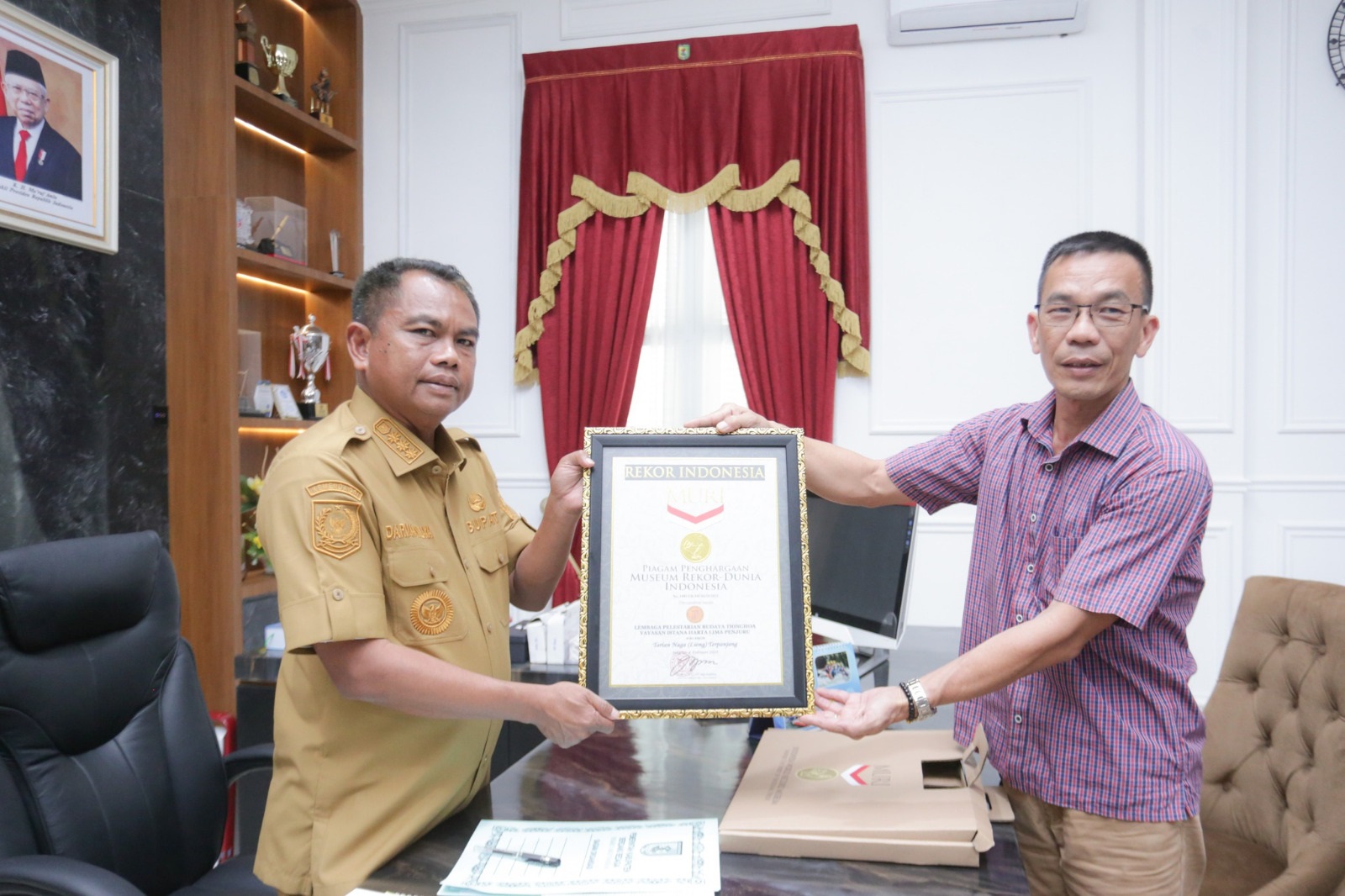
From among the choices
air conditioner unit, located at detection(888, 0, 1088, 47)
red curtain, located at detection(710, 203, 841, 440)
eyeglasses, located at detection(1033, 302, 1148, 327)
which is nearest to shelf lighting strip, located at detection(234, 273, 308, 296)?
red curtain, located at detection(710, 203, 841, 440)

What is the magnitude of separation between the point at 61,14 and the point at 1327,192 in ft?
15.8

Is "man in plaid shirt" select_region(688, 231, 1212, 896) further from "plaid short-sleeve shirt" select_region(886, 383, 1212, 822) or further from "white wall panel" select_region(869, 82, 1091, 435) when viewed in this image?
"white wall panel" select_region(869, 82, 1091, 435)

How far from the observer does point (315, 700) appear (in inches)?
49.6

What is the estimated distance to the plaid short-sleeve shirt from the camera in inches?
50.1

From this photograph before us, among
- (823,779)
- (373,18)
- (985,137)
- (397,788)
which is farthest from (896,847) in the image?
(373,18)

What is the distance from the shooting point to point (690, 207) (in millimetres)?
4016

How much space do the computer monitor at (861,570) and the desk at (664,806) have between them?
2.04 ft

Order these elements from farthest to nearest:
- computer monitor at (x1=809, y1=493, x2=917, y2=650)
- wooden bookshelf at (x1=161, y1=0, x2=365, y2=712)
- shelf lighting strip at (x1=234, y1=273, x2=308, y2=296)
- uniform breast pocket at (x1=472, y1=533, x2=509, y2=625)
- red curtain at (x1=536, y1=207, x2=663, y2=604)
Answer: red curtain at (x1=536, y1=207, x2=663, y2=604), shelf lighting strip at (x1=234, y1=273, x2=308, y2=296), wooden bookshelf at (x1=161, y1=0, x2=365, y2=712), computer monitor at (x1=809, y1=493, x2=917, y2=650), uniform breast pocket at (x1=472, y1=533, x2=509, y2=625)

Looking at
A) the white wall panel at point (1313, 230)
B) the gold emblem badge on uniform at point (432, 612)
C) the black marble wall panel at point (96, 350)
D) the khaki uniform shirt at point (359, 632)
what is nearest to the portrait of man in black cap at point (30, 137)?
the black marble wall panel at point (96, 350)

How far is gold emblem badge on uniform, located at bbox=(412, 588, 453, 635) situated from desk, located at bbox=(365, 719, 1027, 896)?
0.89ft

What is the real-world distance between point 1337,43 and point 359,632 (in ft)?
14.4

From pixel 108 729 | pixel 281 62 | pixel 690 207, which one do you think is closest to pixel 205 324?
pixel 281 62

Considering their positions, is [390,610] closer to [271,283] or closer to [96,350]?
[96,350]

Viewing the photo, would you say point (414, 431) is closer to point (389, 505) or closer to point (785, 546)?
point (389, 505)
